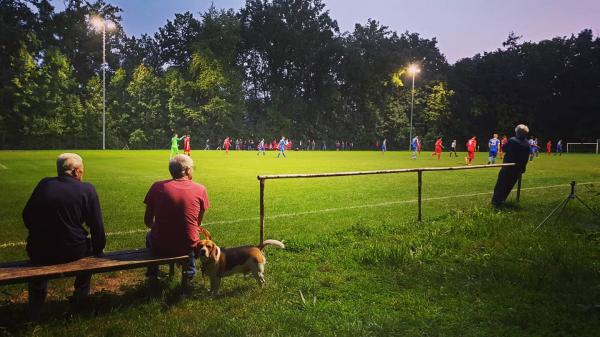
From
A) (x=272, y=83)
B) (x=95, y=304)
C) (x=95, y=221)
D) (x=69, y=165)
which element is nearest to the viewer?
(x=69, y=165)

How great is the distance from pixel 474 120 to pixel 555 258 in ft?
223

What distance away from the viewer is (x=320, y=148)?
7294 centimetres

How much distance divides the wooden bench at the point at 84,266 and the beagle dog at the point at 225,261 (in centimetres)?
28

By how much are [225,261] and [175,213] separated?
2.50ft

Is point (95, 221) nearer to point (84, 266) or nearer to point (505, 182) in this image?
point (84, 266)

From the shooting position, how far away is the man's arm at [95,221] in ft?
14.7

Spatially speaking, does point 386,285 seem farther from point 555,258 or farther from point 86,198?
point 86,198

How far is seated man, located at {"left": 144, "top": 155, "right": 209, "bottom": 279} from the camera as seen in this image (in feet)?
15.8

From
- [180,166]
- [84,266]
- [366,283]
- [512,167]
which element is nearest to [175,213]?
[180,166]

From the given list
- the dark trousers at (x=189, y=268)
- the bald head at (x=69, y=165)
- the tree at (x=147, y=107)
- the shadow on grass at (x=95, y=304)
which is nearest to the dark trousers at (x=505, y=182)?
the shadow on grass at (x=95, y=304)

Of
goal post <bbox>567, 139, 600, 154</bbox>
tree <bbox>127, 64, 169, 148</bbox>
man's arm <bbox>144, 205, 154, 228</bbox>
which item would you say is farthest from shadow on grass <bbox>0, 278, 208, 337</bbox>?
goal post <bbox>567, 139, 600, 154</bbox>

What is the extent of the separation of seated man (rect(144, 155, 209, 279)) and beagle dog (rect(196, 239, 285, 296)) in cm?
24

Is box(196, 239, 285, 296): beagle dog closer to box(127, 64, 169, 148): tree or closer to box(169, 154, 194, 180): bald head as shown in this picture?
box(169, 154, 194, 180): bald head

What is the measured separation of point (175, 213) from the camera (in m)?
4.84
